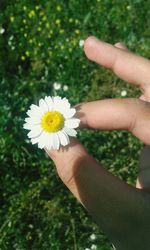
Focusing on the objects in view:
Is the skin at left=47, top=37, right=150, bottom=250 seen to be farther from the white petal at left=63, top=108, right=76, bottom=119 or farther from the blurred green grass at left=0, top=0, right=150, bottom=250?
the blurred green grass at left=0, top=0, right=150, bottom=250

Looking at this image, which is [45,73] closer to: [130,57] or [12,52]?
[12,52]

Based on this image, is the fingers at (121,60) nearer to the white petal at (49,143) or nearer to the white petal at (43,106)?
the white petal at (43,106)

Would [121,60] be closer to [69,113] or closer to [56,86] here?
[69,113]

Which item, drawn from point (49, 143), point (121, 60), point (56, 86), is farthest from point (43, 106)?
point (56, 86)

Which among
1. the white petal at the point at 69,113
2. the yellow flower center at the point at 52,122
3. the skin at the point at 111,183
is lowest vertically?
Answer: the skin at the point at 111,183

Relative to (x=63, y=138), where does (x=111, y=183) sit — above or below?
below

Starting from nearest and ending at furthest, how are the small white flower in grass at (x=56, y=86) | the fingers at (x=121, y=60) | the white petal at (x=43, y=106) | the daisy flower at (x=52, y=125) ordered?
the daisy flower at (x=52, y=125), the white petal at (x=43, y=106), the fingers at (x=121, y=60), the small white flower in grass at (x=56, y=86)

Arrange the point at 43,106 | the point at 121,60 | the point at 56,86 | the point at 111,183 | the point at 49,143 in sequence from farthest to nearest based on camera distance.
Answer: the point at 56,86 < the point at 121,60 < the point at 43,106 < the point at 49,143 < the point at 111,183

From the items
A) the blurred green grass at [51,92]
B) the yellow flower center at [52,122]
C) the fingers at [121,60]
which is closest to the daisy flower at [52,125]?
the yellow flower center at [52,122]
